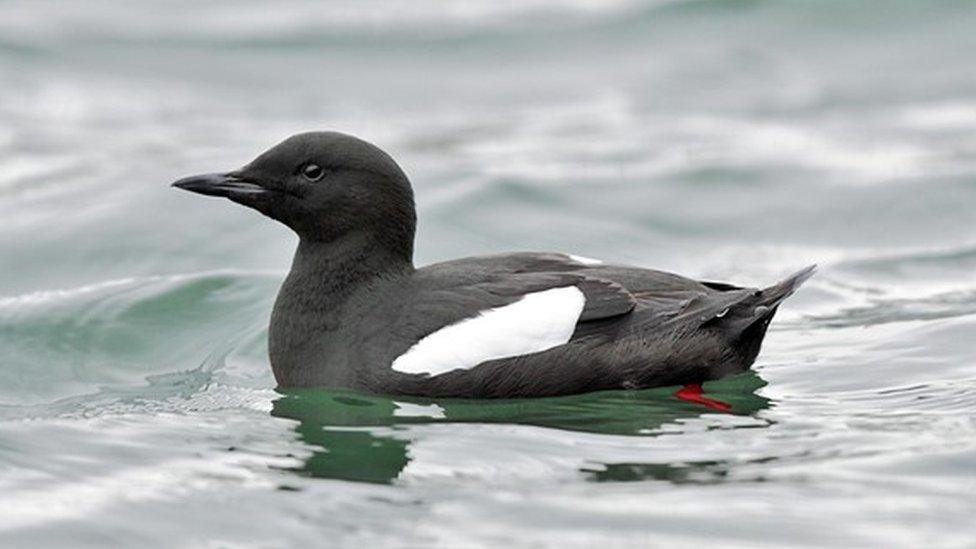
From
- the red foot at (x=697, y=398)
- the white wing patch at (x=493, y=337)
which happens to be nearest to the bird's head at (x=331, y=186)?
the white wing patch at (x=493, y=337)

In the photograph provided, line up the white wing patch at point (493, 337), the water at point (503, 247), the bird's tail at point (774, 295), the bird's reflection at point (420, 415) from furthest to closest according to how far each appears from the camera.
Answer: the bird's tail at point (774, 295) → the white wing patch at point (493, 337) → the bird's reflection at point (420, 415) → the water at point (503, 247)

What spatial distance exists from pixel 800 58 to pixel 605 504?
10.8 m

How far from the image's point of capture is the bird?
27.5ft

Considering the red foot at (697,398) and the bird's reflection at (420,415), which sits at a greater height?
the red foot at (697,398)

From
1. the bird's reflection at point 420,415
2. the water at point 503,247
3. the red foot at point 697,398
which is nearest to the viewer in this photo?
the water at point 503,247

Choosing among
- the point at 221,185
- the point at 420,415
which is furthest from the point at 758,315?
the point at 221,185

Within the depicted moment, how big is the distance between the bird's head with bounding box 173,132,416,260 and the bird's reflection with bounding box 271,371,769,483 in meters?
0.77

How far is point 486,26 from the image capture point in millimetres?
18547

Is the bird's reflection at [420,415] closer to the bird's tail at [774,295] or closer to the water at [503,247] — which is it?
the water at [503,247]

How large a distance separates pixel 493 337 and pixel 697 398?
2.99ft

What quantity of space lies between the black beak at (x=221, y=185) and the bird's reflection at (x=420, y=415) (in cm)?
87

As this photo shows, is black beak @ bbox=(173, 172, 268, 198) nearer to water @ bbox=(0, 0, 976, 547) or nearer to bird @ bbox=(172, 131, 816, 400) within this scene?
bird @ bbox=(172, 131, 816, 400)

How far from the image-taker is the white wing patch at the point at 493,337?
8320mm

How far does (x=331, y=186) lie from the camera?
8.82 m
